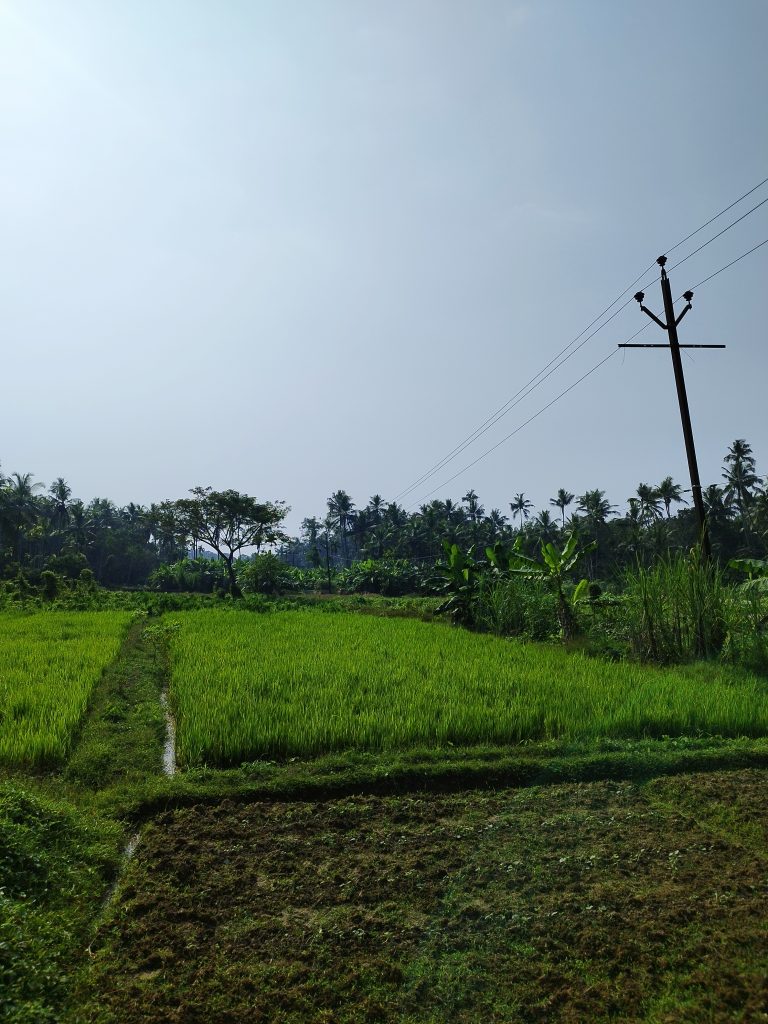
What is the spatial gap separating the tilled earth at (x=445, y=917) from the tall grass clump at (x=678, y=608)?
5.14 meters

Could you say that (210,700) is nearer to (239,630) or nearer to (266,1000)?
(266,1000)

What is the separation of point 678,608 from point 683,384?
3.74 metres

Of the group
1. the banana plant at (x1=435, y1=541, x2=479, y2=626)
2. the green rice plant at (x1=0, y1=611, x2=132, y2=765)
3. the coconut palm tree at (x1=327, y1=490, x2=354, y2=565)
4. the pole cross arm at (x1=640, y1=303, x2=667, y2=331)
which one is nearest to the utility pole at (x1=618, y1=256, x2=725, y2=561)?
the pole cross arm at (x1=640, y1=303, x2=667, y2=331)

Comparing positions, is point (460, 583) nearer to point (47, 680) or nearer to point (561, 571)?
point (561, 571)

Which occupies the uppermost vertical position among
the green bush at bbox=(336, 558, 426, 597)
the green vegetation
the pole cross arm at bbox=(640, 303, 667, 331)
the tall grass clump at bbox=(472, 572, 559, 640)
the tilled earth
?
the pole cross arm at bbox=(640, 303, 667, 331)

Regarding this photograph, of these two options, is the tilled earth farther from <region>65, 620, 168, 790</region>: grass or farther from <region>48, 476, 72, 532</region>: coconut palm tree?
<region>48, 476, 72, 532</region>: coconut palm tree

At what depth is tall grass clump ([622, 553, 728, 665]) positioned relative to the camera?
984 centimetres

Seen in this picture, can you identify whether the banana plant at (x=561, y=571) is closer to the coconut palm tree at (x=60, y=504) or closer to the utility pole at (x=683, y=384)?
the utility pole at (x=683, y=384)

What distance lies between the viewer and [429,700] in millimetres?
7863

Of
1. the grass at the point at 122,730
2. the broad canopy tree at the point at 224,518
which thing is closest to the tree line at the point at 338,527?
the broad canopy tree at the point at 224,518

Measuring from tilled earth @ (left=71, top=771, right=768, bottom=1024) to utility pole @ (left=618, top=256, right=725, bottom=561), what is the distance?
20.2 feet

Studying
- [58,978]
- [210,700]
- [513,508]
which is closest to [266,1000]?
[58,978]

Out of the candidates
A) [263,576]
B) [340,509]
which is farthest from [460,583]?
[340,509]

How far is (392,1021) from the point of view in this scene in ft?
9.07
